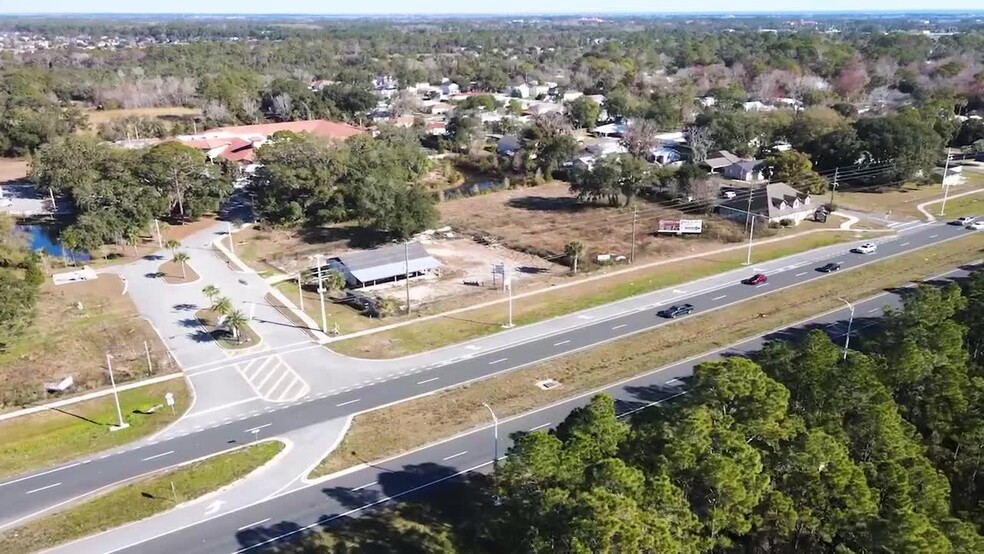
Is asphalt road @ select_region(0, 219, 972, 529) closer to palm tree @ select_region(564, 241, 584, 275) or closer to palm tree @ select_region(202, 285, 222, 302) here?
palm tree @ select_region(564, 241, 584, 275)

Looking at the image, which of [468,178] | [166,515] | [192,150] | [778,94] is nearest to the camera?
[166,515]

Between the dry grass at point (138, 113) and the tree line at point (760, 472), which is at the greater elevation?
the dry grass at point (138, 113)

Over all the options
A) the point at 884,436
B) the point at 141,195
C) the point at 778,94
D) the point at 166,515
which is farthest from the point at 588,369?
the point at 778,94

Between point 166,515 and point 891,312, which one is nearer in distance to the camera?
point 166,515

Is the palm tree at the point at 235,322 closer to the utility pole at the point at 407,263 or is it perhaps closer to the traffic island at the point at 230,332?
the traffic island at the point at 230,332

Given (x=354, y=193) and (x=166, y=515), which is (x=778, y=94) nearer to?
(x=354, y=193)

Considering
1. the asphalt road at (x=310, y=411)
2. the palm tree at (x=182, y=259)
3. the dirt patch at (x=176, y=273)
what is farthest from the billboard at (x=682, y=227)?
the palm tree at (x=182, y=259)
